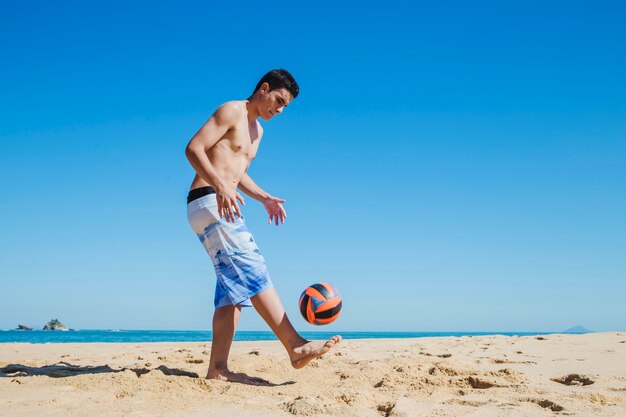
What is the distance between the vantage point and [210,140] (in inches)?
153

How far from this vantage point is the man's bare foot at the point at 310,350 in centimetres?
365

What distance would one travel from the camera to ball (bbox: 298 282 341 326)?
3.98m

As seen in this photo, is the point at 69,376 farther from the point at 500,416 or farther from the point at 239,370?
the point at 500,416

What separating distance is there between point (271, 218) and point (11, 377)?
2.44 m

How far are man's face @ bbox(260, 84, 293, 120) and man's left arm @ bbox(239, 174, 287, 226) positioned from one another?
67cm

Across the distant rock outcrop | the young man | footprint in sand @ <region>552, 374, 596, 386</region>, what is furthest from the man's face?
the distant rock outcrop

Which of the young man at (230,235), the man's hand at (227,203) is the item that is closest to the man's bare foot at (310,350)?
the young man at (230,235)

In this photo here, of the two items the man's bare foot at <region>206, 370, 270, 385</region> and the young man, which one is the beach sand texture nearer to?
the man's bare foot at <region>206, 370, 270, 385</region>

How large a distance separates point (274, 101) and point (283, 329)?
1.81 meters

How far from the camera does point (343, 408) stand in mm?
2854

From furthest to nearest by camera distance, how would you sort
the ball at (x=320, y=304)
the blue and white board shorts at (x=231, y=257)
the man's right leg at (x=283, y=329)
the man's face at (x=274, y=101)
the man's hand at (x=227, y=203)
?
the man's face at (x=274, y=101) < the ball at (x=320, y=304) < the blue and white board shorts at (x=231, y=257) < the man's right leg at (x=283, y=329) < the man's hand at (x=227, y=203)

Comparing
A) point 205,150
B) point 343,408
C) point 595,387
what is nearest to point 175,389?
point 343,408

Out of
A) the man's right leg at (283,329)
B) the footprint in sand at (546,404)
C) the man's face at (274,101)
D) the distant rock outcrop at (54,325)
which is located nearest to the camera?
the footprint in sand at (546,404)

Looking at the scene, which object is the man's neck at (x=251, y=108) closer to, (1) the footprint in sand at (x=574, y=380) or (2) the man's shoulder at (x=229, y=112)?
(2) the man's shoulder at (x=229, y=112)
